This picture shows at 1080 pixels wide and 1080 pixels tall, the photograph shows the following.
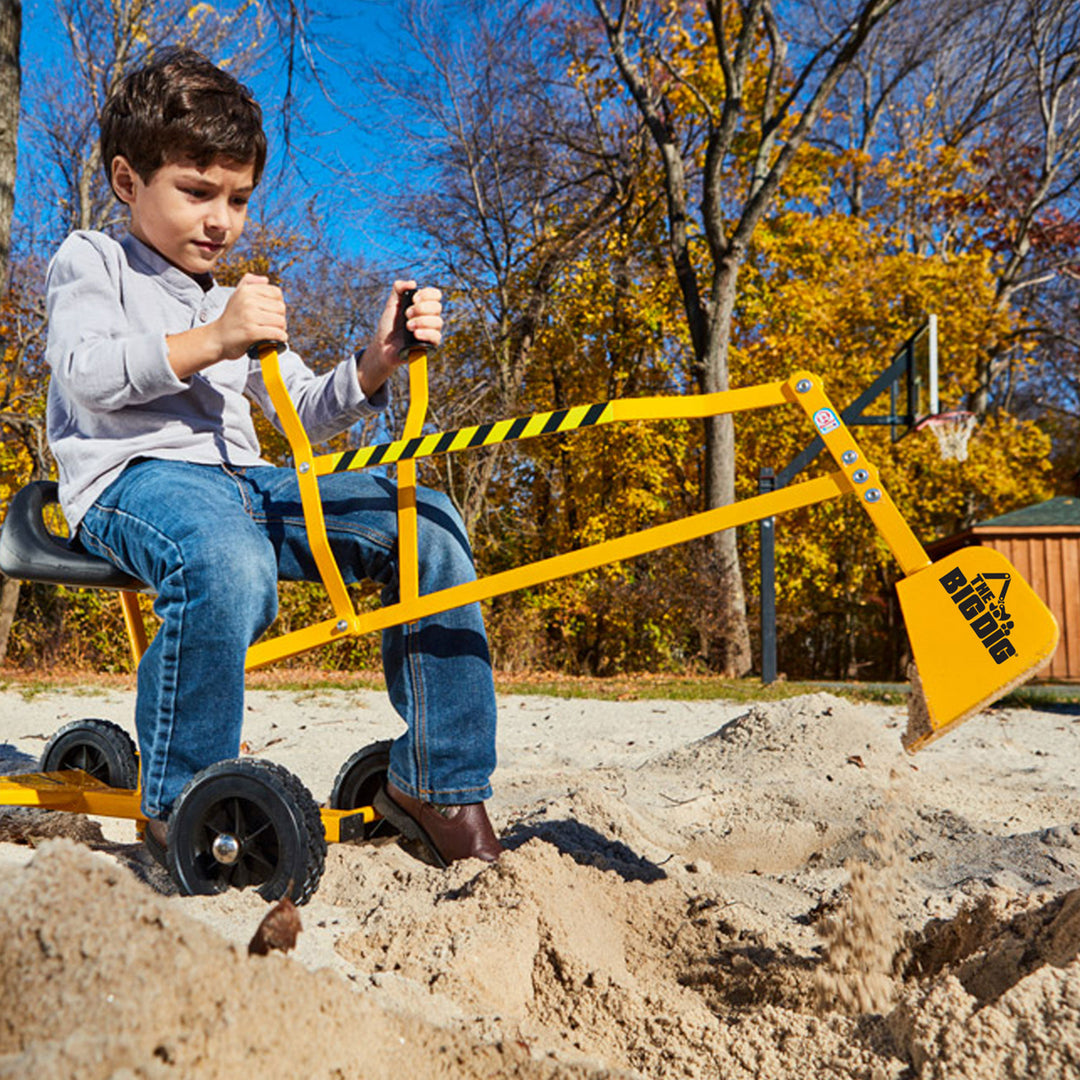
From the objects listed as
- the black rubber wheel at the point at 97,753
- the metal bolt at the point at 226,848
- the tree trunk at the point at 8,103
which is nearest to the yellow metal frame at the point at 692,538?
the metal bolt at the point at 226,848

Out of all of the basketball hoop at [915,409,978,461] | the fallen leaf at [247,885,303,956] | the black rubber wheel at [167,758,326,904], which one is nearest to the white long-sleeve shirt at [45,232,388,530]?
the black rubber wheel at [167,758,326,904]

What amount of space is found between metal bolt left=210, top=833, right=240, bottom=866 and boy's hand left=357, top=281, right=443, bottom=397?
45.1 inches

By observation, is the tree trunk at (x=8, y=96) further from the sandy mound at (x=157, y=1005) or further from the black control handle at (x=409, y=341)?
the sandy mound at (x=157, y=1005)

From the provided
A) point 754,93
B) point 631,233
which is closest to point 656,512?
point 631,233

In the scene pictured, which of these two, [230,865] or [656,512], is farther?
[656,512]

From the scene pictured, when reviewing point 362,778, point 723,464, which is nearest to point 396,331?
point 362,778

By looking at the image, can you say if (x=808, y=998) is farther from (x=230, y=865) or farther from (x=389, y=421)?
(x=389, y=421)

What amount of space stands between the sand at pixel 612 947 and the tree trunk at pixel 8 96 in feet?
8.41

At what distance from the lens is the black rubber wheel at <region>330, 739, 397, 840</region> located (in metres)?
2.61

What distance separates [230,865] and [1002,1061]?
4.42 feet

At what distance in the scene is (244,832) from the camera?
1.96 m

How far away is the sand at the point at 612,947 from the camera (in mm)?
1027

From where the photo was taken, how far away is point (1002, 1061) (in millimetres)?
1190

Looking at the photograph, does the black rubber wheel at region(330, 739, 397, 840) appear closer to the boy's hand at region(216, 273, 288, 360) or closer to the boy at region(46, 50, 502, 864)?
the boy at region(46, 50, 502, 864)
